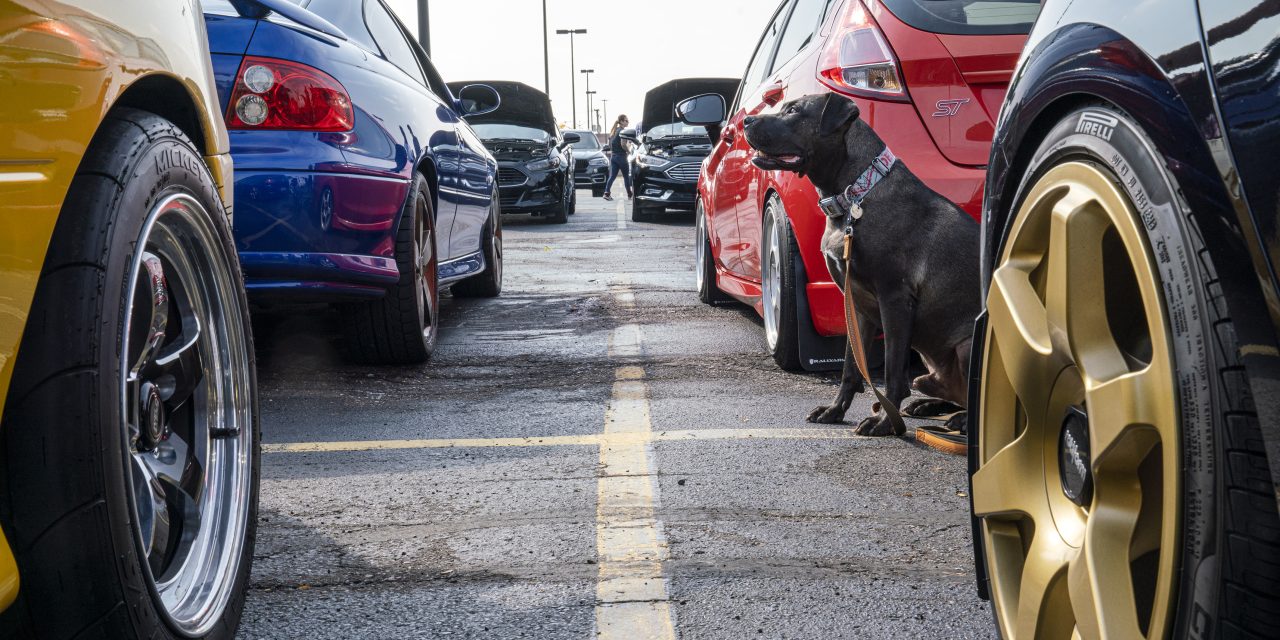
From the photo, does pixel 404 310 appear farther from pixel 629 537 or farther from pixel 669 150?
pixel 669 150

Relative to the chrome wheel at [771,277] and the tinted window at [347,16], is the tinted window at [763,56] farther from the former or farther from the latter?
the tinted window at [347,16]

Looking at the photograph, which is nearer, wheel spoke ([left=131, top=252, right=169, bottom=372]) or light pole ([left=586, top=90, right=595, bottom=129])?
wheel spoke ([left=131, top=252, right=169, bottom=372])

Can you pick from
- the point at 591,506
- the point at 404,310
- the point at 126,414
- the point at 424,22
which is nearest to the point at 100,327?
the point at 126,414

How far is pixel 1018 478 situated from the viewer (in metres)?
1.81

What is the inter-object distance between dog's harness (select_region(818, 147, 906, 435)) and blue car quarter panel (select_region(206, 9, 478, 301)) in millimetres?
1621

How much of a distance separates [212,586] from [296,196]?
89.4 inches

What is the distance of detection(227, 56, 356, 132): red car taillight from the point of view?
4.06 m

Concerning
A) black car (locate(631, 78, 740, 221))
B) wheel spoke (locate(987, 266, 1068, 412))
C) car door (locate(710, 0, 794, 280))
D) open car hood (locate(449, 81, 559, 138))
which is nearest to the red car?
car door (locate(710, 0, 794, 280))

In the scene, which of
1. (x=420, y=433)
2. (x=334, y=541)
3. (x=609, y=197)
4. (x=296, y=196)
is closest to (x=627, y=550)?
(x=334, y=541)

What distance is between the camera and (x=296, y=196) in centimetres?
412

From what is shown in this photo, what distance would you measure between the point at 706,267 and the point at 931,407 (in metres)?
2.99

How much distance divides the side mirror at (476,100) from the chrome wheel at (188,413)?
16.2 feet

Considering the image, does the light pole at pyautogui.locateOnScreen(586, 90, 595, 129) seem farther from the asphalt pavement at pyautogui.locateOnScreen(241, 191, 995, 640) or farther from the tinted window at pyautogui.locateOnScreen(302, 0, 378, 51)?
the asphalt pavement at pyautogui.locateOnScreen(241, 191, 995, 640)

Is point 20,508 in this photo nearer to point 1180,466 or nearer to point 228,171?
point 228,171
